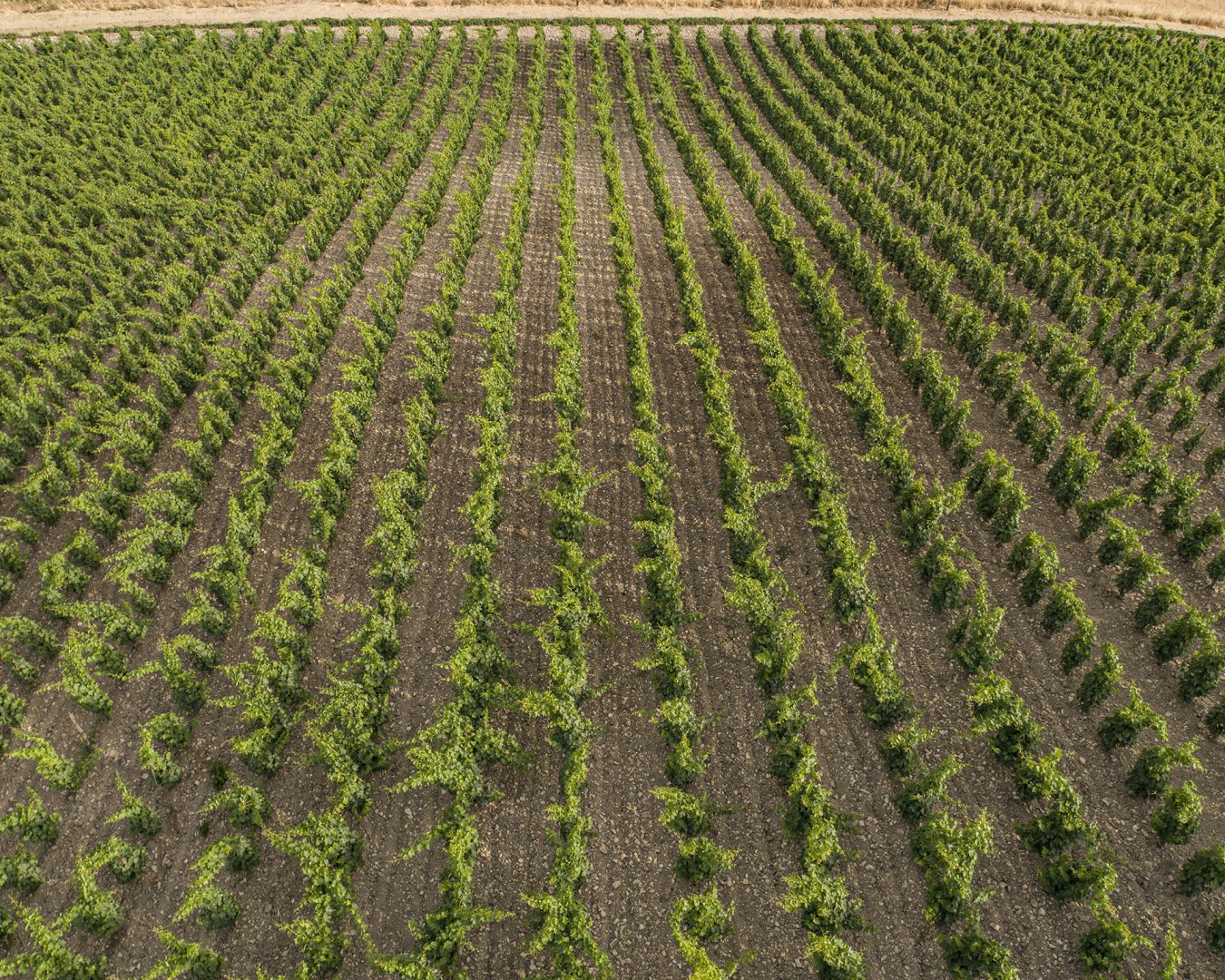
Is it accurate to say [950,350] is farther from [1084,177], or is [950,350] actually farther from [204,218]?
[204,218]

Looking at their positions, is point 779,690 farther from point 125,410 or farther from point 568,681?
point 125,410

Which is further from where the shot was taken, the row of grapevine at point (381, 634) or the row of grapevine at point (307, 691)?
the row of grapevine at point (381, 634)

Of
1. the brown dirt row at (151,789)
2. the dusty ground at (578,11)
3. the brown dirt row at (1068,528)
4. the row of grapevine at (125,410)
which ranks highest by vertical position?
the dusty ground at (578,11)

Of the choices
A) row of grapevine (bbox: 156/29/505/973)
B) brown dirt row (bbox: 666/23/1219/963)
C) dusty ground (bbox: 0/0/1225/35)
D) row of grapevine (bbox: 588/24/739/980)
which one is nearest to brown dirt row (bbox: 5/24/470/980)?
row of grapevine (bbox: 156/29/505/973)

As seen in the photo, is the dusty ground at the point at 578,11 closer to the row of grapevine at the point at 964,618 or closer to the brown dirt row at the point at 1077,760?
the row of grapevine at the point at 964,618

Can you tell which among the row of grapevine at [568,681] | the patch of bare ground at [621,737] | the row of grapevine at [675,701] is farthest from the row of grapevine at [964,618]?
the row of grapevine at [568,681]

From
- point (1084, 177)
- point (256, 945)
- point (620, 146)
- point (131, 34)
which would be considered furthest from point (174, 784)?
point (131, 34)

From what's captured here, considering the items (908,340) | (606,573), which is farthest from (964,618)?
(908,340)
